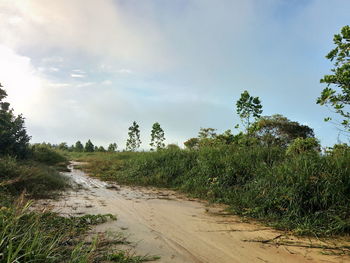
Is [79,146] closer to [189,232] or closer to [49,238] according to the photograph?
[189,232]

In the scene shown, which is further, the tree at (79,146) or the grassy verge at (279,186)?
the tree at (79,146)

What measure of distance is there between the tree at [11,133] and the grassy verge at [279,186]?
5.36 meters

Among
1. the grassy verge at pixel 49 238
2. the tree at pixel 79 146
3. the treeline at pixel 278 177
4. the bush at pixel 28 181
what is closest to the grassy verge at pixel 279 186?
the treeline at pixel 278 177

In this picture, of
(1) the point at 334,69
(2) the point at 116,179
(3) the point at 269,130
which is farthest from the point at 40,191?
(3) the point at 269,130

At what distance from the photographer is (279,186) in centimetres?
417

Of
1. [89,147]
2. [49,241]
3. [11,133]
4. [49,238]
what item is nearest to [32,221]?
[49,238]

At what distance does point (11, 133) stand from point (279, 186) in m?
8.46

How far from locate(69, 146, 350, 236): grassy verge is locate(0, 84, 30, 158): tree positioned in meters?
5.36

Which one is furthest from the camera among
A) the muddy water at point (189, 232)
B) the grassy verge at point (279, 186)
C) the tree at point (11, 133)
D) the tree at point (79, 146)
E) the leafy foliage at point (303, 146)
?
the tree at point (79, 146)

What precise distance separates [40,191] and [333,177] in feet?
18.1

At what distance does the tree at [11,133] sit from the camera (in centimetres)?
798

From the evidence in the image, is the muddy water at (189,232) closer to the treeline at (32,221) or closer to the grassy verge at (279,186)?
the treeline at (32,221)

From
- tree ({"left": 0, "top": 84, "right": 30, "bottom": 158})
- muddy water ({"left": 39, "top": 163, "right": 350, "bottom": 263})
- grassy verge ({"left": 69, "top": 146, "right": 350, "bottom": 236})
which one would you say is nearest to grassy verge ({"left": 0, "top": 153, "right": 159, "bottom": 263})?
muddy water ({"left": 39, "top": 163, "right": 350, "bottom": 263})

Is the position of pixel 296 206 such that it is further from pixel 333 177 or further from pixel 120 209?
pixel 120 209
